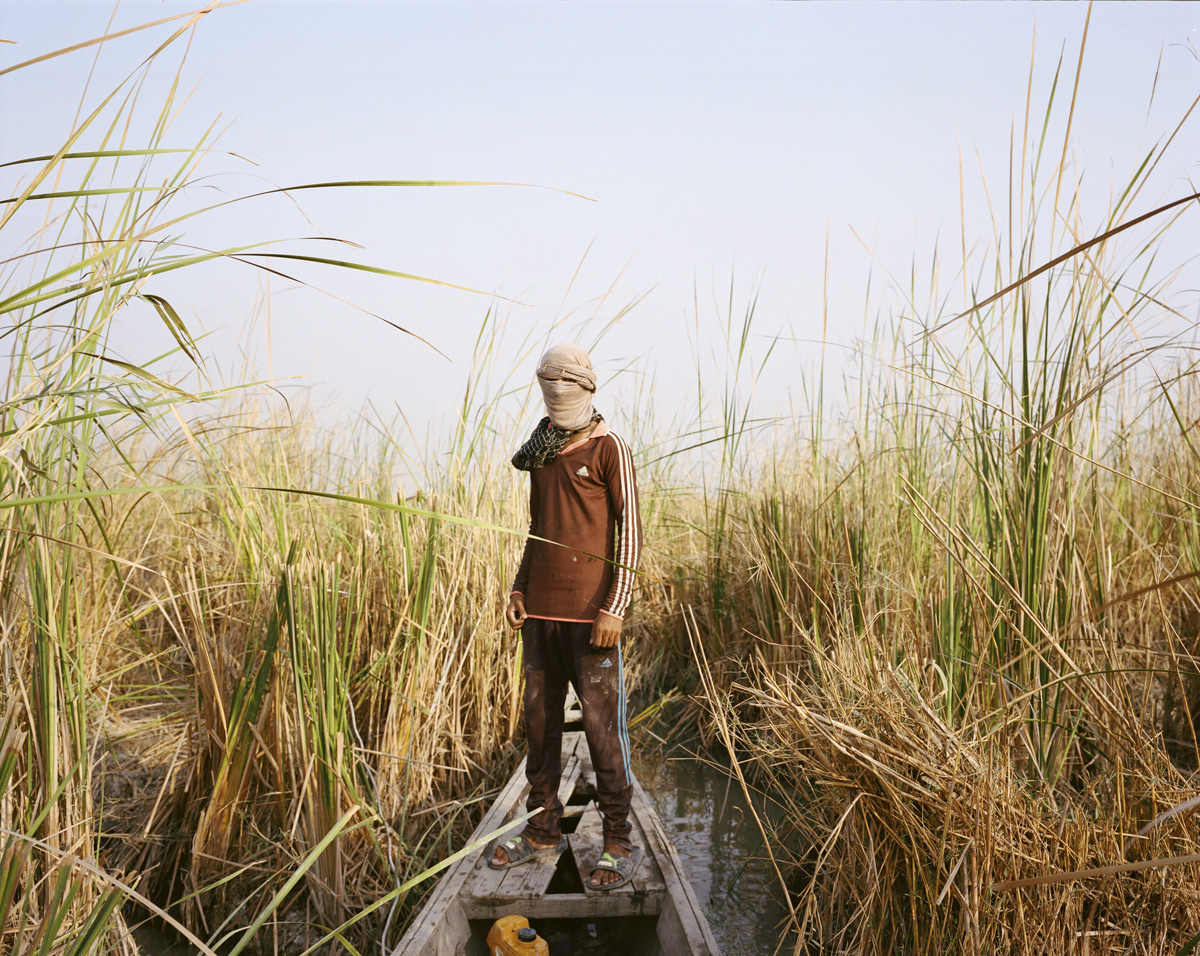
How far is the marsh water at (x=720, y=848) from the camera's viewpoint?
3137mm

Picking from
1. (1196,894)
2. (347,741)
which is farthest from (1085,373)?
(347,741)

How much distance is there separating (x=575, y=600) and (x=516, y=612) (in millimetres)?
298

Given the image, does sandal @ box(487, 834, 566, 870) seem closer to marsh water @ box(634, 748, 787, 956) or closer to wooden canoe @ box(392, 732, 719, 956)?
wooden canoe @ box(392, 732, 719, 956)

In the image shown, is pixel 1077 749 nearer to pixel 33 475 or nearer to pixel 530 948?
pixel 530 948

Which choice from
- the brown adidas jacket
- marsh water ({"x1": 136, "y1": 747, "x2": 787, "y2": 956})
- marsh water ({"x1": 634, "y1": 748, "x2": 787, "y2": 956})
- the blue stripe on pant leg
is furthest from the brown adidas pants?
marsh water ({"x1": 634, "y1": 748, "x2": 787, "y2": 956})

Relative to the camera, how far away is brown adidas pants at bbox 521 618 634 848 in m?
2.97

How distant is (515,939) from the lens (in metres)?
2.58

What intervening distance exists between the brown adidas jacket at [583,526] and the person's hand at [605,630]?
4 centimetres

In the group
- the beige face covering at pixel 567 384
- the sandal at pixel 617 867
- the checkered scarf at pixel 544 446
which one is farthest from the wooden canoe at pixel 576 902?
the beige face covering at pixel 567 384

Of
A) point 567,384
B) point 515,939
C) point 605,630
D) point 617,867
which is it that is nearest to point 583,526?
point 605,630

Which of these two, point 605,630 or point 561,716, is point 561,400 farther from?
point 561,716

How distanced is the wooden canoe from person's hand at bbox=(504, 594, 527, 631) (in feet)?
2.50

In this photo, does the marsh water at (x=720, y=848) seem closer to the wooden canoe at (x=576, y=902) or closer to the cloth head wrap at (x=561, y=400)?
the wooden canoe at (x=576, y=902)

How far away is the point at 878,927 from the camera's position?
2309 mm
